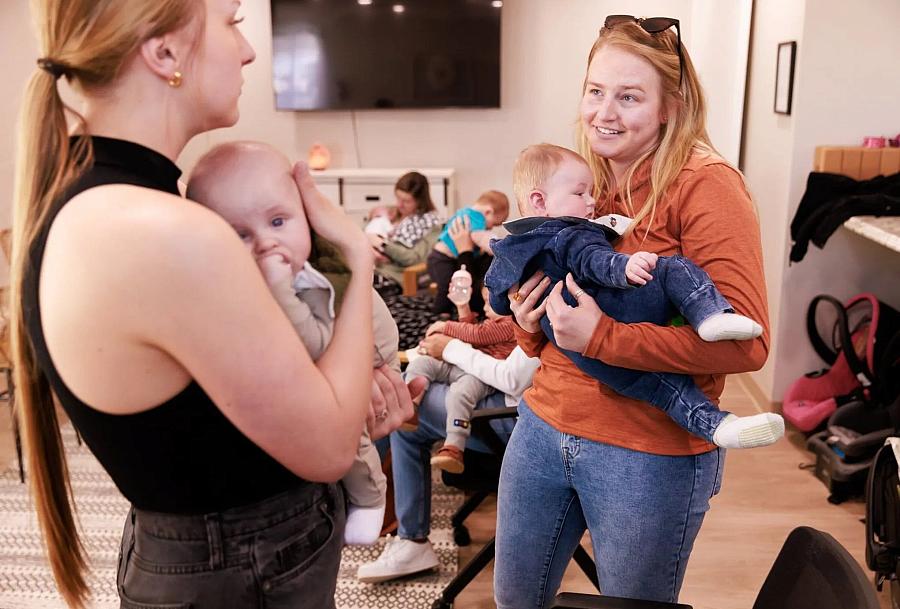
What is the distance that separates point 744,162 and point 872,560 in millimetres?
3027

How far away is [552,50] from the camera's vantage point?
20.4 ft

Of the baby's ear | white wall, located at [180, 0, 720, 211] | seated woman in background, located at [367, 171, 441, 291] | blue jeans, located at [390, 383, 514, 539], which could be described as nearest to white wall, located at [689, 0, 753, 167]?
white wall, located at [180, 0, 720, 211]

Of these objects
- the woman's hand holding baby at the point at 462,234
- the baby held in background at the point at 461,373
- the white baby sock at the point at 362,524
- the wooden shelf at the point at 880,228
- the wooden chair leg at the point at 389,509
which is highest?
the wooden shelf at the point at 880,228

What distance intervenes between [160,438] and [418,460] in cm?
184

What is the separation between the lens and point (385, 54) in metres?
6.12

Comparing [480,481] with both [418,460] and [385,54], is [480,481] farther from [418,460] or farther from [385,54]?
[385,54]

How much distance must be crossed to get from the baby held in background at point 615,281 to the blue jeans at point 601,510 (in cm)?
12

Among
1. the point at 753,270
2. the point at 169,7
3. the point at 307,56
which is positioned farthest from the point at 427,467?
the point at 307,56

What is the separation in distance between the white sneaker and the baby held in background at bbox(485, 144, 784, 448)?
4.26 ft

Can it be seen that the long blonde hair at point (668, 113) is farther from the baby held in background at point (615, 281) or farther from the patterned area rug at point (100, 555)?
the patterned area rug at point (100, 555)

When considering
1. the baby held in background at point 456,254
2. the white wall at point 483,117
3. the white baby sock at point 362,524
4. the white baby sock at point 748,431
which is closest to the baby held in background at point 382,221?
the white wall at point 483,117

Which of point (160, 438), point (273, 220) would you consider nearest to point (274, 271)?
point (273, 220)

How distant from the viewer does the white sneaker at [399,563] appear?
2672 mm

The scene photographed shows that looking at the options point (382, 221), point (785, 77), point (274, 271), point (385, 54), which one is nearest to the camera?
point (274, 271)
